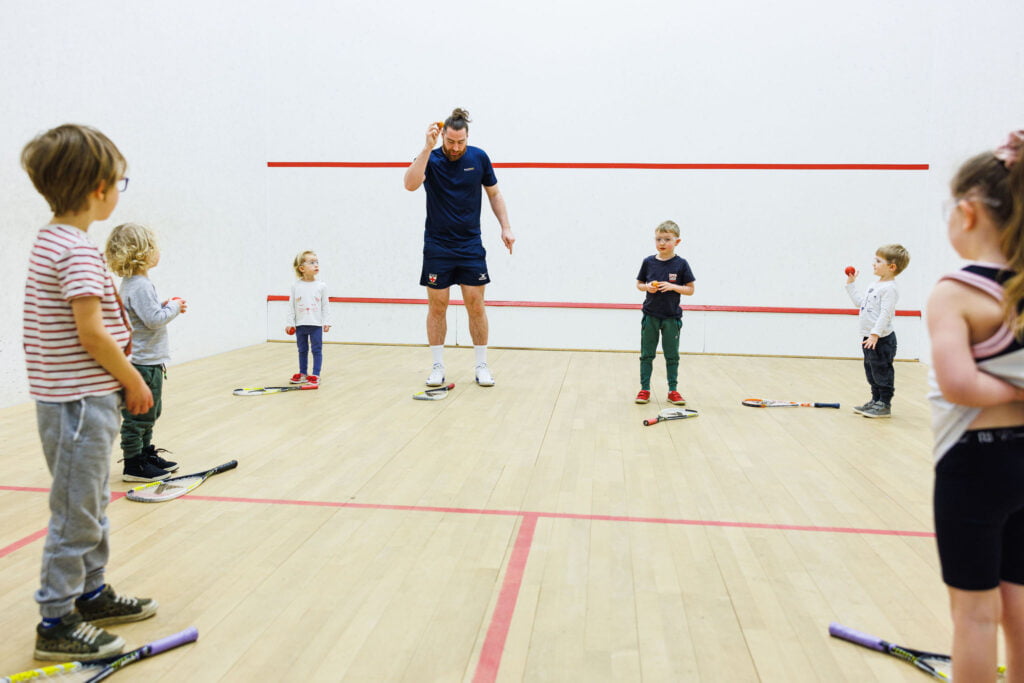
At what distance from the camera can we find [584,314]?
5.62 m

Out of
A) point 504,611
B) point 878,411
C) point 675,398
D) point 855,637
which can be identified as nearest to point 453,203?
point 675,398

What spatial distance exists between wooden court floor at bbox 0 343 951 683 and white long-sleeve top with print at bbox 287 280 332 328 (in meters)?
0.59

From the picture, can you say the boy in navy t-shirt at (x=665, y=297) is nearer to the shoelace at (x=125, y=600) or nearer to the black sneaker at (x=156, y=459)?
the black sneaker at (x=156, y=459)

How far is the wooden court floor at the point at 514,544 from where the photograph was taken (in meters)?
1.41

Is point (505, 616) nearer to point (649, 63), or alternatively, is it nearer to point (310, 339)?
point (310, 339)

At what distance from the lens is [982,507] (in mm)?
989

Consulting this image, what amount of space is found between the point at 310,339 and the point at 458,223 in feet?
3.26

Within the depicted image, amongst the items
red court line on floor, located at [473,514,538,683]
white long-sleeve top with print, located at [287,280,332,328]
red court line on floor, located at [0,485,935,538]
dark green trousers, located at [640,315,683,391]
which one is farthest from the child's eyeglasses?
white long-sleeve top with print, located at [287,280,332,328]

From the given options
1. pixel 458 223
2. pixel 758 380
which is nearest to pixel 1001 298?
pixel 458 223

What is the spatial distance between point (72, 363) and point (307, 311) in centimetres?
265

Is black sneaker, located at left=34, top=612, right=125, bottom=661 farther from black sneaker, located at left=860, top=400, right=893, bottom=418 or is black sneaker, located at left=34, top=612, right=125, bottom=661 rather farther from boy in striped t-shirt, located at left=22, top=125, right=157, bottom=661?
black sneaker, located at left=860, top=400, right=893, bottom=418

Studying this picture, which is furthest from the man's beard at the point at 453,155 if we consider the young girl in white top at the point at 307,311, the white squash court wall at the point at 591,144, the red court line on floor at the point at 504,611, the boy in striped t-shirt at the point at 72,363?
the boy in striped t-shirt at the point at 72,363

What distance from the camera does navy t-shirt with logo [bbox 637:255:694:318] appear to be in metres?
3.61

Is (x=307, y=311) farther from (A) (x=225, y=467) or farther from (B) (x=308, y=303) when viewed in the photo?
(A) (x=225, y=467)
